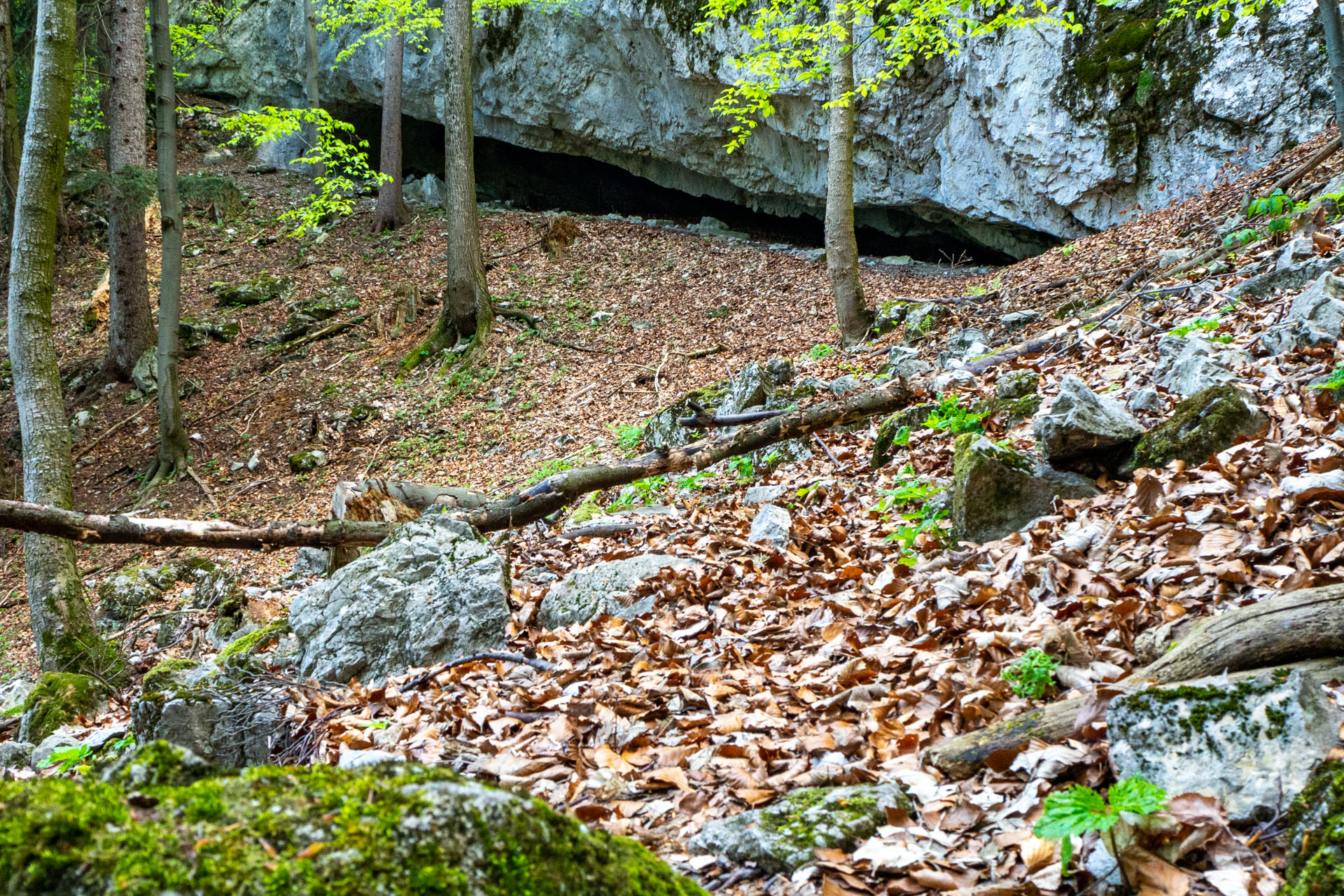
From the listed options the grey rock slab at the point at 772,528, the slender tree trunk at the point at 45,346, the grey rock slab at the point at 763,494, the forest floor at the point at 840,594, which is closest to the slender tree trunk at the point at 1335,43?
the forest floor at the point at 840,594

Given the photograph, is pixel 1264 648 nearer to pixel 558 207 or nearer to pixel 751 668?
pixel 751 668

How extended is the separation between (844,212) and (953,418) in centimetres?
457

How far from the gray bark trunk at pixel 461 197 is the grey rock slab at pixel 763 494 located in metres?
7.65

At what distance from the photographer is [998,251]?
15.1 meters

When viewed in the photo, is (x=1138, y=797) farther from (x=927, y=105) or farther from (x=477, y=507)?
(x=927, y=105)

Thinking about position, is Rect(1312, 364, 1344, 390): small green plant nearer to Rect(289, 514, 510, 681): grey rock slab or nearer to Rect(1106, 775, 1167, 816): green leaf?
Rect(1106, 775, 1167, 816): green leaf

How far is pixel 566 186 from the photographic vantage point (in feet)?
70.0

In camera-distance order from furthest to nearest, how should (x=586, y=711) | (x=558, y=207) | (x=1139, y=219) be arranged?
1. (x=558, y=207)
2. (x=1139, y=219)
3. (x=586, y=711)

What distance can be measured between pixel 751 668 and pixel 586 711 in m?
0.67

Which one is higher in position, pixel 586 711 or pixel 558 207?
pixel 558 207

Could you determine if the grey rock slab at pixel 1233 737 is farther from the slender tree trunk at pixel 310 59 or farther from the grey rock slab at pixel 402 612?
the slender tree trunk at pixel 310 59

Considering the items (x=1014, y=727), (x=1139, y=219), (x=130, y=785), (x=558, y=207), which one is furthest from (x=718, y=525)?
(x=558, y=207)

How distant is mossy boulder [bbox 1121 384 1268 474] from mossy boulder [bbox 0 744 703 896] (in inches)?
131

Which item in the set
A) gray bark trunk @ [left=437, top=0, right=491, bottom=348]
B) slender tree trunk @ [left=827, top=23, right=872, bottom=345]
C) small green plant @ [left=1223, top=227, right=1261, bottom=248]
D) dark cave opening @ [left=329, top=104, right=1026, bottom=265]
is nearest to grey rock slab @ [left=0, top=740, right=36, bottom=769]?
slender tree trunk @ [left=827, top=23, right=872, bottom=345]
